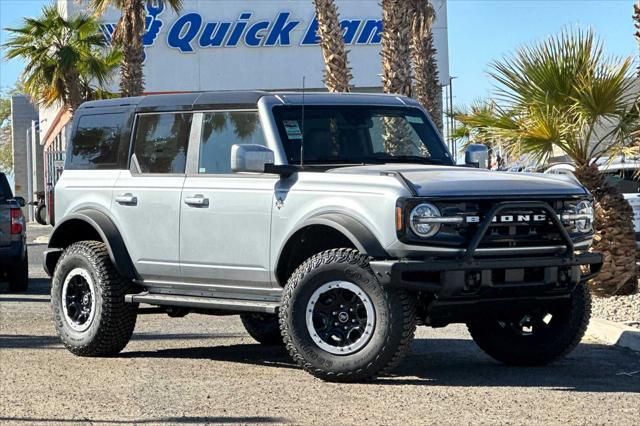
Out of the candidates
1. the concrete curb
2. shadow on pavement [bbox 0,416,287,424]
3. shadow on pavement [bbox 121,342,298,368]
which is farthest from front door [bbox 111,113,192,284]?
the concrete curb

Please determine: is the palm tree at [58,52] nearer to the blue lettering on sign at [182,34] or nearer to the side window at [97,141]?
the blue lettering on sign at [182,34]

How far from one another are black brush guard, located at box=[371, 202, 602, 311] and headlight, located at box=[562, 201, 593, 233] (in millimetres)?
225

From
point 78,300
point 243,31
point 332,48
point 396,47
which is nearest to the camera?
point 78,300

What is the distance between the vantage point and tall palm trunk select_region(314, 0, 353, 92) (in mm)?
24562

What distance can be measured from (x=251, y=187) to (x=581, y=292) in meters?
2.58

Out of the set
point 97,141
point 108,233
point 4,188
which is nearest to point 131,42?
point 4,188

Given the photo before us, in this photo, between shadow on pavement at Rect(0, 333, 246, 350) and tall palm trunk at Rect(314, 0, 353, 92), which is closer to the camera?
shadow on pavement at Rect(0, 333, 246, 350)

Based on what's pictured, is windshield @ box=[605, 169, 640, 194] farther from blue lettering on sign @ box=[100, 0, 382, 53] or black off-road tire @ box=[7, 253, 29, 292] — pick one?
blue lettering on sign @ box=[100, 0, 382, 53]

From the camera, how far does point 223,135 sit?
407 inches

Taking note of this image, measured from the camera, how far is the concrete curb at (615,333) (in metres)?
11.2

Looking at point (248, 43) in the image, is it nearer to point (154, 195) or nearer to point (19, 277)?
point (19, 277)

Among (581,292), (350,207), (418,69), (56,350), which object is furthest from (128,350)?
(418,69)

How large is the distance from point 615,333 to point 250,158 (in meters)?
4.09

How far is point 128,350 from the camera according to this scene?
37.3 feet
